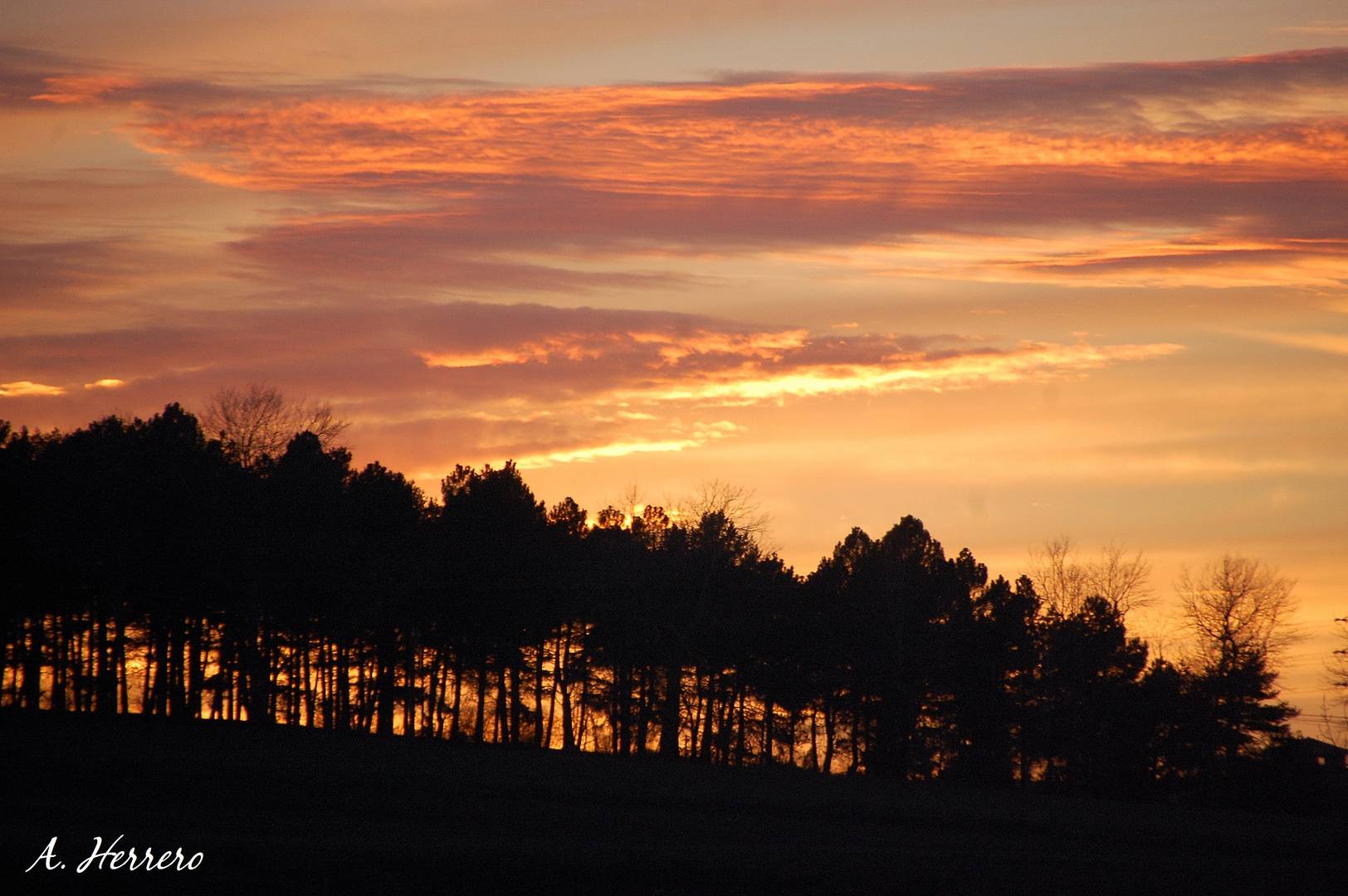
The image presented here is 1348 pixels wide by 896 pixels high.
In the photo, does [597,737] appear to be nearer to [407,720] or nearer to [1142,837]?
[407,720]

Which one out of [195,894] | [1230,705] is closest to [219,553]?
[195,894]

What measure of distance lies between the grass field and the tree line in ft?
30.5

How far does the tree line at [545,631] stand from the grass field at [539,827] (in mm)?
9309

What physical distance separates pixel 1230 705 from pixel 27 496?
212 ft

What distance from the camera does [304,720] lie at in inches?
2955

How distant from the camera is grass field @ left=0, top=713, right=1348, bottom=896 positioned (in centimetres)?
2603

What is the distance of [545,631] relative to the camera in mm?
71375
